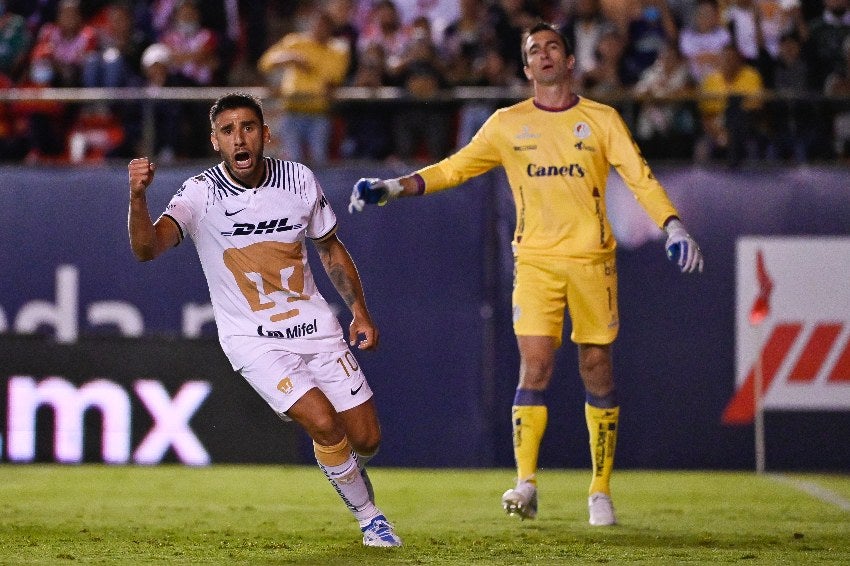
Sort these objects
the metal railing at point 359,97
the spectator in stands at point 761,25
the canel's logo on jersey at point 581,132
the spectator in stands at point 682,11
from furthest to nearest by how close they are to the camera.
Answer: the spectator in stands at point 682,11 → the spectator in stands at point 761,25 → the metal railing at point 359,97 → the canel's logo on jersey at point 581,132

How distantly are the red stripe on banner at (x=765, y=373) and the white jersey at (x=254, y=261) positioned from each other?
536 cm

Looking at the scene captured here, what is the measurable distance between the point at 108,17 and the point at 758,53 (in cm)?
608

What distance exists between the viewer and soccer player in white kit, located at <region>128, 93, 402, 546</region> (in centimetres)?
684

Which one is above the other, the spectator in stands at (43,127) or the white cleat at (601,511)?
the spectator in stands at (43,127)

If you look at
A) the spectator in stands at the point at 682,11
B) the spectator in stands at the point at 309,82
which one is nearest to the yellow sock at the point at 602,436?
the spectator in stands at the point at 309,82

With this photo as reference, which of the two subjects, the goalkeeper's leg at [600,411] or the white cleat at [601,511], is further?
the goalkeeper's leg at [600,411]

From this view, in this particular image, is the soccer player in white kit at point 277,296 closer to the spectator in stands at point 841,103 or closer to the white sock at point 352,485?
the white sock at point 352,485

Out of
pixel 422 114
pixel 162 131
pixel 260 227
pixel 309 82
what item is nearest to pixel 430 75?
pixel 422 114

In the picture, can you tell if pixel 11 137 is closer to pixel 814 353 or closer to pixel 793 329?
pixel 793 329

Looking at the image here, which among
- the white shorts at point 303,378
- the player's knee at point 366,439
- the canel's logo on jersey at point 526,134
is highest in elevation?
the canel's logo on jersey at point 526,134

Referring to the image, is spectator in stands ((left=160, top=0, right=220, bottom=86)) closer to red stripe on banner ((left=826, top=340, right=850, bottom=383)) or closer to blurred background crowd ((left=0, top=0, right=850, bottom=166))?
blurred background crowd ((left=0, top=0, right=850, bottom=166))

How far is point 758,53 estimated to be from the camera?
1261 centimetres

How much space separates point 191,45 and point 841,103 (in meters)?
5.77

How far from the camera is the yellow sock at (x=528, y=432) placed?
7.90 meters
